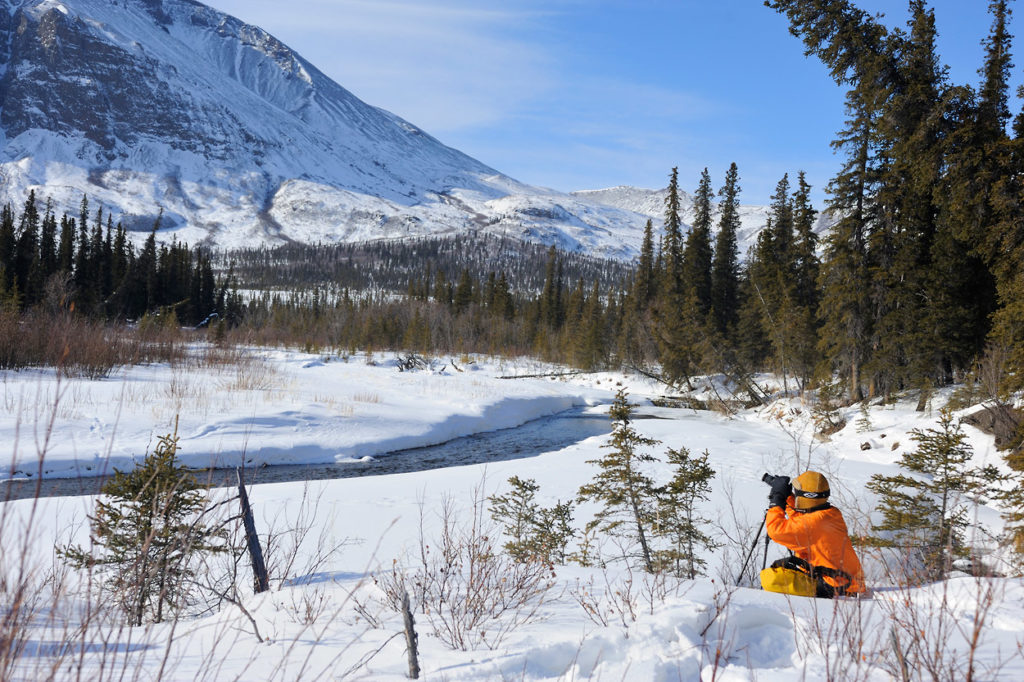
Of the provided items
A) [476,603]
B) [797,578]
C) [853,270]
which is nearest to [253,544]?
[476,603]

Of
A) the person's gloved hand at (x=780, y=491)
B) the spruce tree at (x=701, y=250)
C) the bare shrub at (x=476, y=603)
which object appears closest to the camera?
the bare shrub at (x=476, y=603)

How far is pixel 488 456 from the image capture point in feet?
52.8

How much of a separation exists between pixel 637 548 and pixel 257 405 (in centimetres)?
1277

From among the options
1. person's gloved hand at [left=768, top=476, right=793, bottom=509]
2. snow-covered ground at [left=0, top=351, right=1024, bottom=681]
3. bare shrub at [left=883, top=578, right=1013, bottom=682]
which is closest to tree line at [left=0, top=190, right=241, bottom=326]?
snow-covered ground at [left=0, top=351, right=1024, bottom=681]

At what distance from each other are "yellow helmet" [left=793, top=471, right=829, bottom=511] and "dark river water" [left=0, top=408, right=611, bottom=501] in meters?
7.46

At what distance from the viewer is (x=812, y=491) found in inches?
172

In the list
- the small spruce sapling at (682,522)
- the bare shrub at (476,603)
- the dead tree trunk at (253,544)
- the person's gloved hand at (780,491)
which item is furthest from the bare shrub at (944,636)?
the dead tree trunk at (253,544)

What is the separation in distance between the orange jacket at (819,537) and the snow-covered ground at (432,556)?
365 millimetres

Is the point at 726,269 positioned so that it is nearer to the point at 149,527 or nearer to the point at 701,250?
the point at 701,250

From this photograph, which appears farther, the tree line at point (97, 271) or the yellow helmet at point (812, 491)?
the tree line at point (97, 271)

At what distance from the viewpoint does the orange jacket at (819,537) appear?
4281 millimetres

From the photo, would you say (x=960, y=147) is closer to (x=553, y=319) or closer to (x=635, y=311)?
(x=635, y=311)

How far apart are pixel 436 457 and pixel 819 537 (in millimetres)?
12487

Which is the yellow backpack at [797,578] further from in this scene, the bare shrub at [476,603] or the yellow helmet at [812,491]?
the bare shrub at [476,603]
